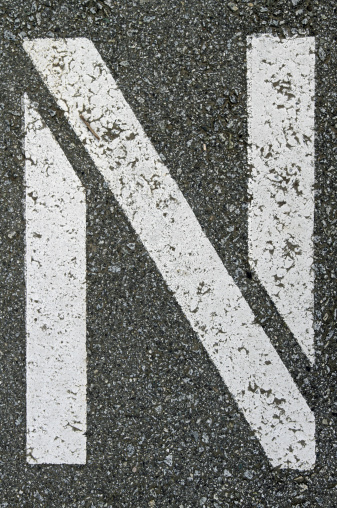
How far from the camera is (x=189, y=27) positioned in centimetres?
193

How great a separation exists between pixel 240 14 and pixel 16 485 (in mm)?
2927

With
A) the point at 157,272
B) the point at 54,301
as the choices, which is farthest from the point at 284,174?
the point at 54,301

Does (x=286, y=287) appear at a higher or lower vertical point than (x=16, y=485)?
higher

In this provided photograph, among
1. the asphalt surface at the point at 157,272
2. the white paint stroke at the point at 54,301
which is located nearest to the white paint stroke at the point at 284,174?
the asphalt surface at the point at 157,272

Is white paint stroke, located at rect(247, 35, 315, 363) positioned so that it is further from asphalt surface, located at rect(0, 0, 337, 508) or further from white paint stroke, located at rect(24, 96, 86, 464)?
white paint stroke, located at rect(24, 96, 86, 464)

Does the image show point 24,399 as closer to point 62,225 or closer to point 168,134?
point 62,225

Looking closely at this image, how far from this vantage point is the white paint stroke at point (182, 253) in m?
1.94

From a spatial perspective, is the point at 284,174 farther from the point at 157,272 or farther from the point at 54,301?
the point at 54,301

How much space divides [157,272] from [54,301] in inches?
23.9

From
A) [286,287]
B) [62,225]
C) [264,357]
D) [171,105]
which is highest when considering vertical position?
[171,105]

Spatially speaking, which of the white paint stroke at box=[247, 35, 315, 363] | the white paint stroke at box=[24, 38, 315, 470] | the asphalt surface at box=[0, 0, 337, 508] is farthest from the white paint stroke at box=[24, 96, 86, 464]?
the white paint stroke at box=[247, 35, 315, 363]

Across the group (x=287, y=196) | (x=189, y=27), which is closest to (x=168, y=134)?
(x=189, y=27)

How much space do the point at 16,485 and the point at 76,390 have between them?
2.16 feet

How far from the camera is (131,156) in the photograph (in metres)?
1.96
